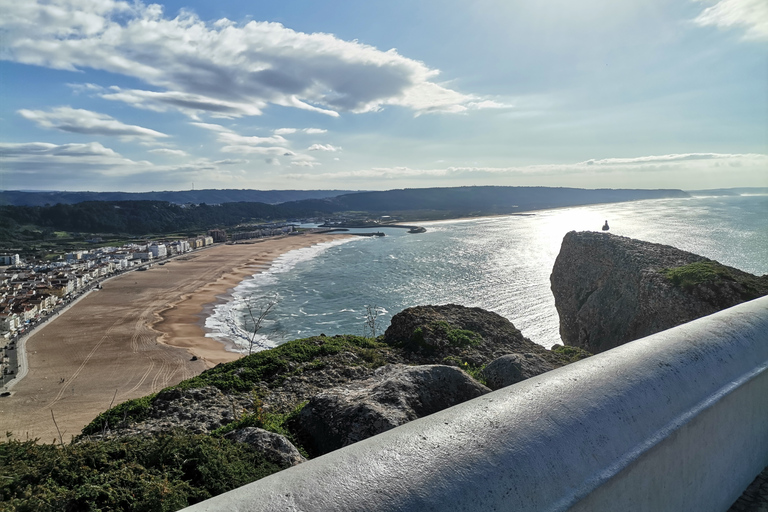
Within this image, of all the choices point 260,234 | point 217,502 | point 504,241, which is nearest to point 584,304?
point 217,502

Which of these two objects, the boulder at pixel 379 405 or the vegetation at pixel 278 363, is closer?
the boulder at pixel 379 405

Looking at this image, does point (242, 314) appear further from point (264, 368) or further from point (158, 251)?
point (158, 251)

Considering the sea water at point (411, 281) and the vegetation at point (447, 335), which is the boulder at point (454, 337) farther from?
the sea water at point (411, 281)

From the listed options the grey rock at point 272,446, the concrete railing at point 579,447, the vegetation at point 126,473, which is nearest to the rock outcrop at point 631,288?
the concrete railing at point 579,447

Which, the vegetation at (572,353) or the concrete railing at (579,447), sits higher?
the concrete railing at (579,447)

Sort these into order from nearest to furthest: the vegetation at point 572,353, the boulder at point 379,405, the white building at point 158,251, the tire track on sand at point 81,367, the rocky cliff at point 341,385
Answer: the boulder at point 379,405 → the rocky cliff at point 341,385 → the vegetation at point 572,353 → the tire track on sand at point 81,367 → the white building at point 158,251

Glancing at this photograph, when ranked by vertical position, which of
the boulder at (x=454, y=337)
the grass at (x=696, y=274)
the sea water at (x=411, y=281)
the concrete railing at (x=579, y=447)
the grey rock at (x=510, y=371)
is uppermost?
the concrete railing at (x=579, y=447)
